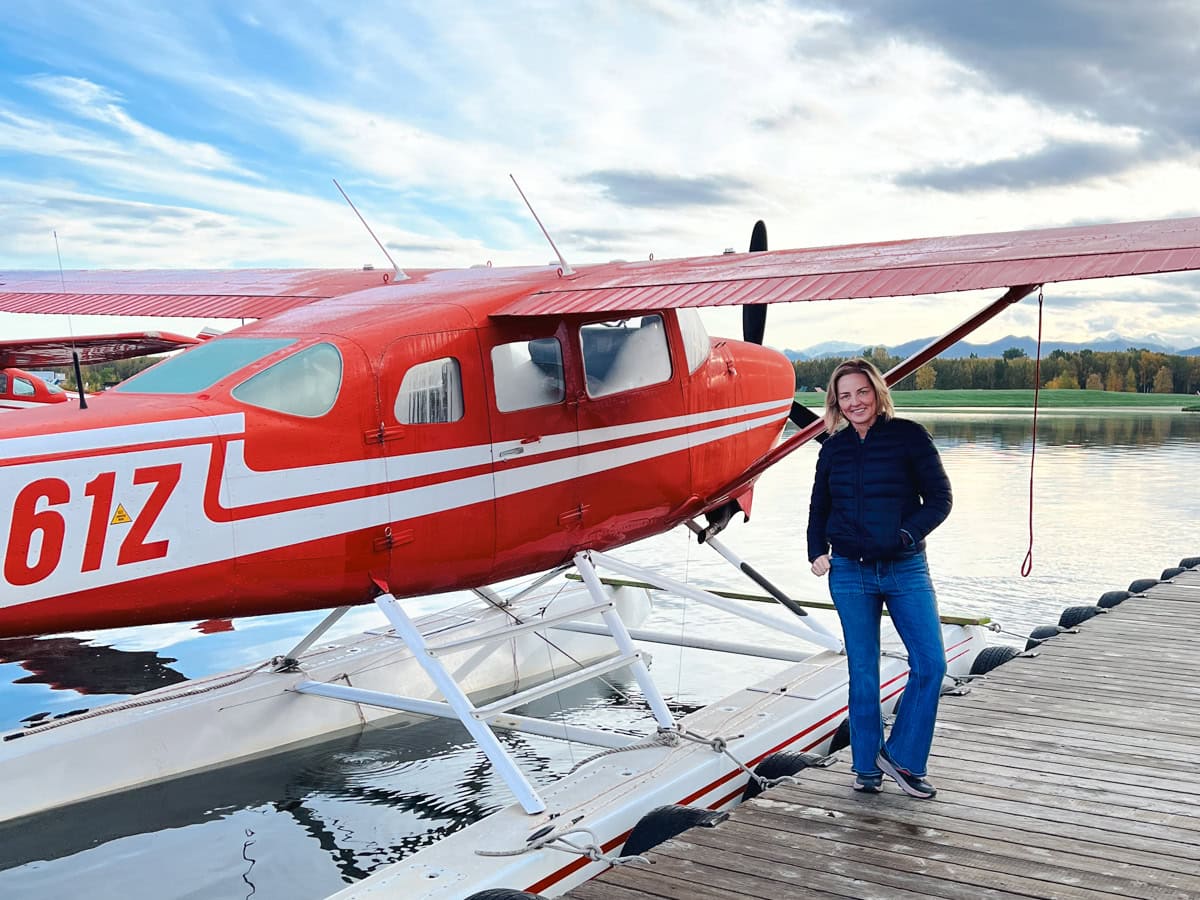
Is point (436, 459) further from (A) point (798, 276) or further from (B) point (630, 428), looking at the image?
(A) point (798, 276)

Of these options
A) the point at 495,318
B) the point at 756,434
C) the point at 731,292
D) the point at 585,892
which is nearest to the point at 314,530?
the point at 495,318

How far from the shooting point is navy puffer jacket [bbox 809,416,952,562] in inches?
165

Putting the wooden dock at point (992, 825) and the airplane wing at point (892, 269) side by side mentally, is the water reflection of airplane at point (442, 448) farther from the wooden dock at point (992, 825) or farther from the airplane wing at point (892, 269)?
the wooden dock at point (992, 825)

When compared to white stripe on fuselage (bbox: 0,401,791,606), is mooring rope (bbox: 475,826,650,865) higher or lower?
lower

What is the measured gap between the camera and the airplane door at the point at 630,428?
241 inches

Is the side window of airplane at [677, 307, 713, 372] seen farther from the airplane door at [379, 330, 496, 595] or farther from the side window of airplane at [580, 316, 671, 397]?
the airplane door at [379, 330, 496, 595]

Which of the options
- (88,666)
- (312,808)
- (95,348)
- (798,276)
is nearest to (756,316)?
(798,276)

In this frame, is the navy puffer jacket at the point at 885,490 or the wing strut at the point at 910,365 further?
the wing strut at the point at 910,365

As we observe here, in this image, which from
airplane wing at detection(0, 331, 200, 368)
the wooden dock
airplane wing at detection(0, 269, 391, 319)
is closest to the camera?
the wooden dock

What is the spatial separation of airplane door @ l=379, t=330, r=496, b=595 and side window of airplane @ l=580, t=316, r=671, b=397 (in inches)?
34.3

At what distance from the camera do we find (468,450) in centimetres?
540

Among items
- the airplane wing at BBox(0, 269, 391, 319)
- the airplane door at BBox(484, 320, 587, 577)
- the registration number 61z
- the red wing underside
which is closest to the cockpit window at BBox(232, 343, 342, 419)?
the registration number 61z

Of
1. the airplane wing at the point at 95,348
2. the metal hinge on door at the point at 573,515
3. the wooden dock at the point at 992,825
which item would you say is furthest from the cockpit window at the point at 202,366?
the airplane wing at the point at 95,348

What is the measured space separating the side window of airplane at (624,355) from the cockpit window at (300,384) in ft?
5.16
